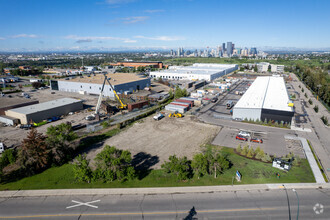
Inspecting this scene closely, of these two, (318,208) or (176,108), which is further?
(176,108)

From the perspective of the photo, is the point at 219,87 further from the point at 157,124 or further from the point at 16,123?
the point at 16,123

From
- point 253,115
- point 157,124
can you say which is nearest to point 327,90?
point 253,115

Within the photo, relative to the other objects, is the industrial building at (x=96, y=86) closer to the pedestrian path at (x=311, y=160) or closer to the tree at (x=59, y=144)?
the tree at (x=59, y=144)

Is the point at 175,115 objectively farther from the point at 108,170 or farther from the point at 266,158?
the point at 108,170

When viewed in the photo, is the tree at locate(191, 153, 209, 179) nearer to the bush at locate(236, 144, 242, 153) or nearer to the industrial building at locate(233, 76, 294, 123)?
the bush at locate(236, 144, 242, 153)

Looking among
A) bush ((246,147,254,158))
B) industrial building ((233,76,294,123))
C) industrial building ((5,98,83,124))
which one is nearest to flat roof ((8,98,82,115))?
industrial building ((5,98,83,124))

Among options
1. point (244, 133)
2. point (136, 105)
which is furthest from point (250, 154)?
point (136, 105)
